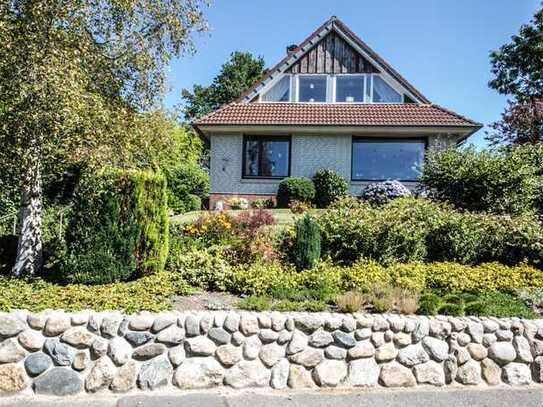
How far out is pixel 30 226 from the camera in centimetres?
667

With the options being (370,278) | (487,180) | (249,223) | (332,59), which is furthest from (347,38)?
(370,278)

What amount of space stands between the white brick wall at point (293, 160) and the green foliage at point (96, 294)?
11078 mm

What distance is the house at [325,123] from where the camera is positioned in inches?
657

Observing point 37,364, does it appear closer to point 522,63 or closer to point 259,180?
point 259,180

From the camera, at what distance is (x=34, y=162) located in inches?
248

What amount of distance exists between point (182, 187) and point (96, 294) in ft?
46.0

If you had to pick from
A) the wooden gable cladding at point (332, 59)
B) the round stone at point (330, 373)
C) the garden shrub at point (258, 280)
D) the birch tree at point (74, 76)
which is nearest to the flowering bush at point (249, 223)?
the garden shrub at point (258, 280)

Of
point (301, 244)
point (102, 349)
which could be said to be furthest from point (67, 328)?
point (301, 244)

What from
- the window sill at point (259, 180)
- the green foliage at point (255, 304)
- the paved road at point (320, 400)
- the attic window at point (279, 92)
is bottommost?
the paved road at point (320, 400)

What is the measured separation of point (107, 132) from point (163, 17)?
183cm

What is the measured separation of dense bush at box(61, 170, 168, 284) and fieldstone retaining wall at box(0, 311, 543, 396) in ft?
5.49

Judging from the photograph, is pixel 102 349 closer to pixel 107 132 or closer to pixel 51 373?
pixel 51 373

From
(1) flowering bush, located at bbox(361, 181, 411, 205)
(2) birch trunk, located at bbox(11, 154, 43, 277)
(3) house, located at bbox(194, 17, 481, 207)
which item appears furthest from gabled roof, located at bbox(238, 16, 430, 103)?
(2) birch trunk, located at bbox(11, 154, 43, 277)

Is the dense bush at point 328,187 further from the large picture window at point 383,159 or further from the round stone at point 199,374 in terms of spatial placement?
the round stone at point 199,374
